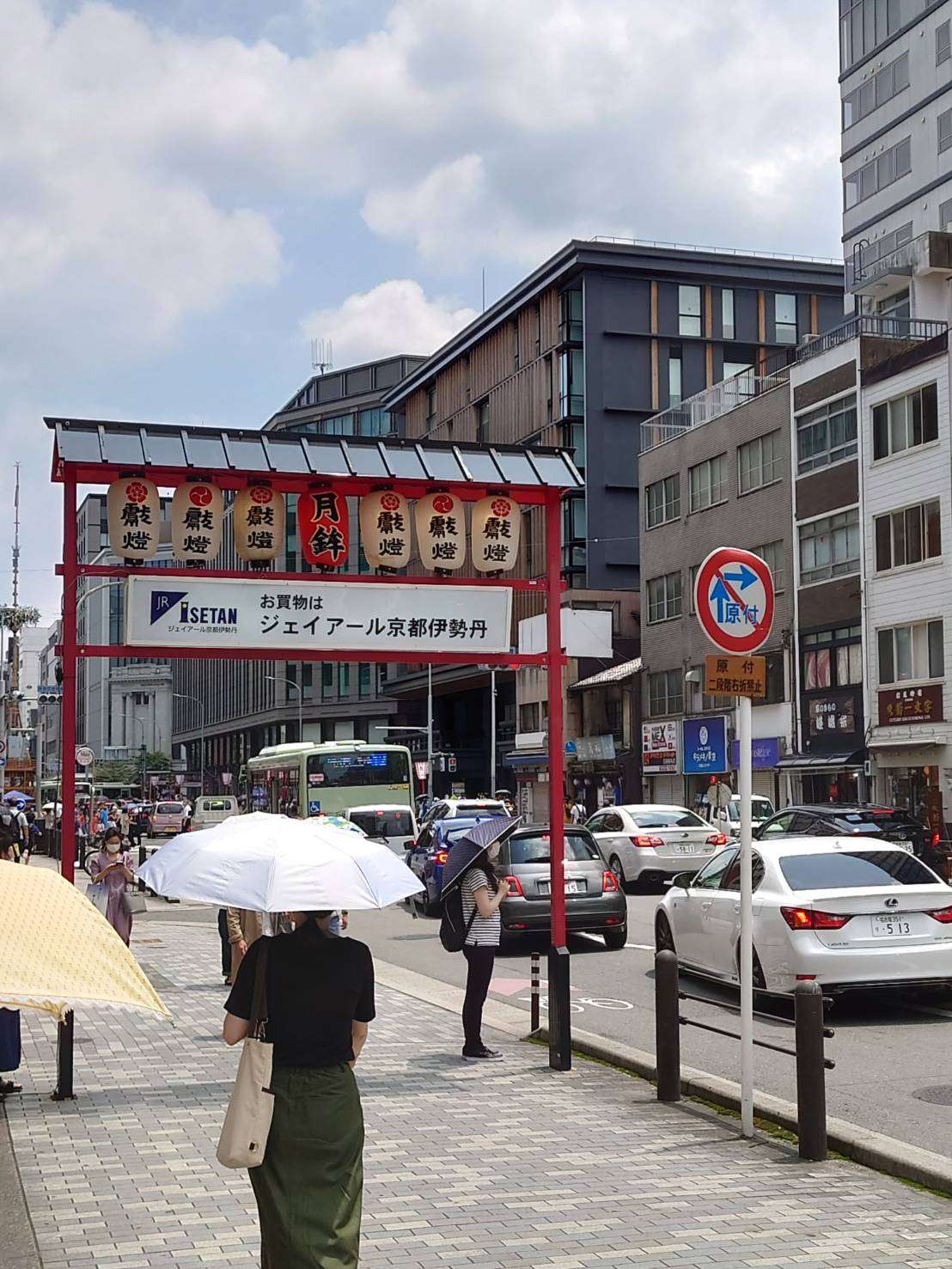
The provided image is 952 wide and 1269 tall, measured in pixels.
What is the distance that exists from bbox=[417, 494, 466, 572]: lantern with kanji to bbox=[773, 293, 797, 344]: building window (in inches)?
2692

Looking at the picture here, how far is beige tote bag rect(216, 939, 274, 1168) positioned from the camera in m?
5.41

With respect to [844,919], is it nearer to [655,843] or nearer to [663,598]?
[655,843]

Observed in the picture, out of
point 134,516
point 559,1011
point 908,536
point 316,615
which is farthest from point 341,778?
point 559,1011

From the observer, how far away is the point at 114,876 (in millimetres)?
15539

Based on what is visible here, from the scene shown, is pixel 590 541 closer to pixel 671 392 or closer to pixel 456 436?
pixel 671 392

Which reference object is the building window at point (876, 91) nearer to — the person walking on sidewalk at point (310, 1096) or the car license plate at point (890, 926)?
the car license plate at point (890, 926)

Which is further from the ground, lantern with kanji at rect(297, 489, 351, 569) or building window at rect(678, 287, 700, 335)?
building window at rect(678, 287, 700, 335)

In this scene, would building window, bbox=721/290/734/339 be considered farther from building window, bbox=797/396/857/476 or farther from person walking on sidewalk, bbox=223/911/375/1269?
person walking on sidewalk, bbox=223/911/375/1269

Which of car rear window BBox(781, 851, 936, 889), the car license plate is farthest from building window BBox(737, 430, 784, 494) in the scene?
the car license plate

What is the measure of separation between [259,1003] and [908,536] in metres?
39.8

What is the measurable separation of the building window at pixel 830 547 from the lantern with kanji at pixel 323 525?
35932 millimetres

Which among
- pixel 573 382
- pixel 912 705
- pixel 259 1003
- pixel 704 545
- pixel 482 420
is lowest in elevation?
pixel 259 1003

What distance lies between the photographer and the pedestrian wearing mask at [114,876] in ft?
50.6

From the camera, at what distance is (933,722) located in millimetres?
41906
